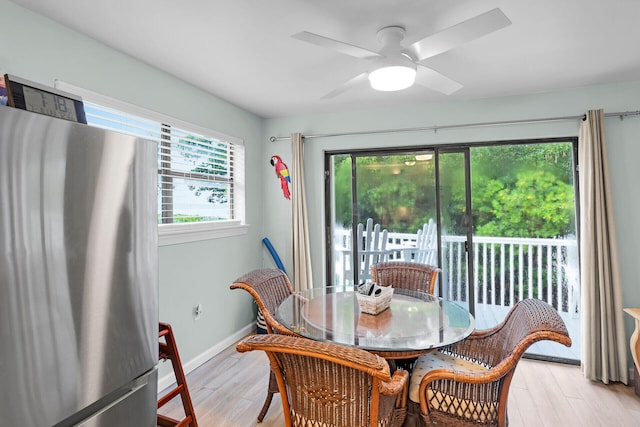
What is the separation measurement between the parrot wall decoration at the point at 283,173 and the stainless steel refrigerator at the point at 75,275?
268cm

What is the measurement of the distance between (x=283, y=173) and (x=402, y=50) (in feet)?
7.12

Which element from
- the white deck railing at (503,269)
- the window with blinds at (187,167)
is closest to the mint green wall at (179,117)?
the window with blinds at (187,167)

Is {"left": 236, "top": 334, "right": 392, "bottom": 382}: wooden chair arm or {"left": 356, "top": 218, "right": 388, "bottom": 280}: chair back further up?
{"left": 356, "top": 218, "right": 388, "bottom": 280}: chair back

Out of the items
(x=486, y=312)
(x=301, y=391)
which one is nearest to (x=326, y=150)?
(x=486, y=312)

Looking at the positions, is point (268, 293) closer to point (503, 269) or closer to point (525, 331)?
point (525, 331)

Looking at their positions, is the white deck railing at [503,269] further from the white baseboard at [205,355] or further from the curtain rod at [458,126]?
the white baseboard at [205,355]

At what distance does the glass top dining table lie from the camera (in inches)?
64.1

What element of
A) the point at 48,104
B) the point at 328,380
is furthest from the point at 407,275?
the point at 48,104

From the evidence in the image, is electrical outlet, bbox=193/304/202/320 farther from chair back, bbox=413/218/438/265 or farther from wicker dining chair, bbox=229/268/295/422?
chair back, bbox=413/218/438/265

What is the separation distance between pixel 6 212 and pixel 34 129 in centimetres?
21

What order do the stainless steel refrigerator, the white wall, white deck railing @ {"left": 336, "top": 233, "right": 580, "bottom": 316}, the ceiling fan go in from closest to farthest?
the stainless steel refrigerator, the ceiling fan, the white wall, white deck railing @ {"left": 336, "top": 233, "right": 580, "bottom": 316}

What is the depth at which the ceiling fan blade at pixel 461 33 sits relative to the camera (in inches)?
55.5

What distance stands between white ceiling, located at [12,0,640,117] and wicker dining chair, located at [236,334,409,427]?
1.61 metres

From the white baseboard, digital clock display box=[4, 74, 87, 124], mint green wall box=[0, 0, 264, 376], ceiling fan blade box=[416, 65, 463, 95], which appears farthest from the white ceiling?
the white baseboard
